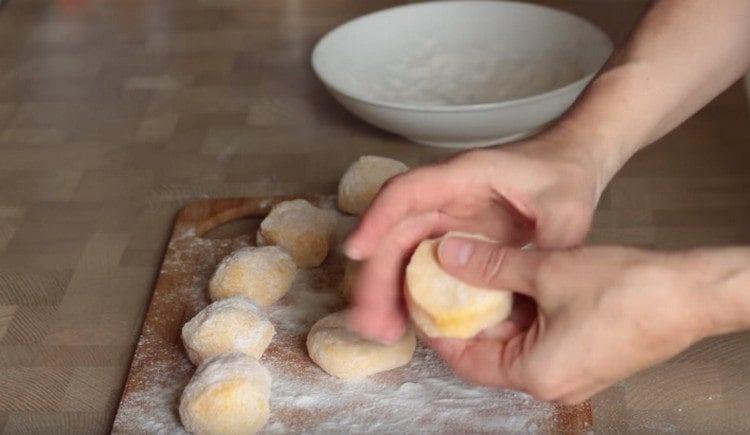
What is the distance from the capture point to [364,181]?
1.52 metres

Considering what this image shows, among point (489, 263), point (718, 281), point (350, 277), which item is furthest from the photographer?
point (350, 277)

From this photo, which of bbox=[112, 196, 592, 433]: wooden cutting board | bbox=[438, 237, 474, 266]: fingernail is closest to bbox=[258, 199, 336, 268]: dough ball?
bbox=[112, 196, 592, 433]: wooden cutting board

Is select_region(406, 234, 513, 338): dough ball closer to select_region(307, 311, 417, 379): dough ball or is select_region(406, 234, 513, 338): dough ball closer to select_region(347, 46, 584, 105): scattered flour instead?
select_region(307, 311, 417, 379): dough ball

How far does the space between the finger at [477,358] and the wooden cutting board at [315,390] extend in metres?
0.13

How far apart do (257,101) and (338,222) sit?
53 cm

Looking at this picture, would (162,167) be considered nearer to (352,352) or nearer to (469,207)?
(352,352)

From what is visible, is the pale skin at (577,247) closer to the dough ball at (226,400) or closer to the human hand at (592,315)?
the human hand at (592,315)

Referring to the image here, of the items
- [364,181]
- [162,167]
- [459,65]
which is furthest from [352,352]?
[459,65]

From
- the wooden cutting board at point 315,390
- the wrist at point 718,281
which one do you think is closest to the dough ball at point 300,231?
the wooden cutting board at point 315,390

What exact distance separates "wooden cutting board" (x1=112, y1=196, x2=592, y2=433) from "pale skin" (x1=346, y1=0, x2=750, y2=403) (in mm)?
117

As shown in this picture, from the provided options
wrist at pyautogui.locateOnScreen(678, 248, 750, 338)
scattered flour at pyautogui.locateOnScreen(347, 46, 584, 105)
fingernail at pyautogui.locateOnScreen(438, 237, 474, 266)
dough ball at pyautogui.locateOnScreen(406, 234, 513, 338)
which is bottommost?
scattered flour at pyautogui.locateOnScreen(347, 46, 584, 105)

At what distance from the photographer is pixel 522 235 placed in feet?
3.89

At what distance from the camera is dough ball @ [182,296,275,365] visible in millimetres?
1276

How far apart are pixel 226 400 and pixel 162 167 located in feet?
2.30
